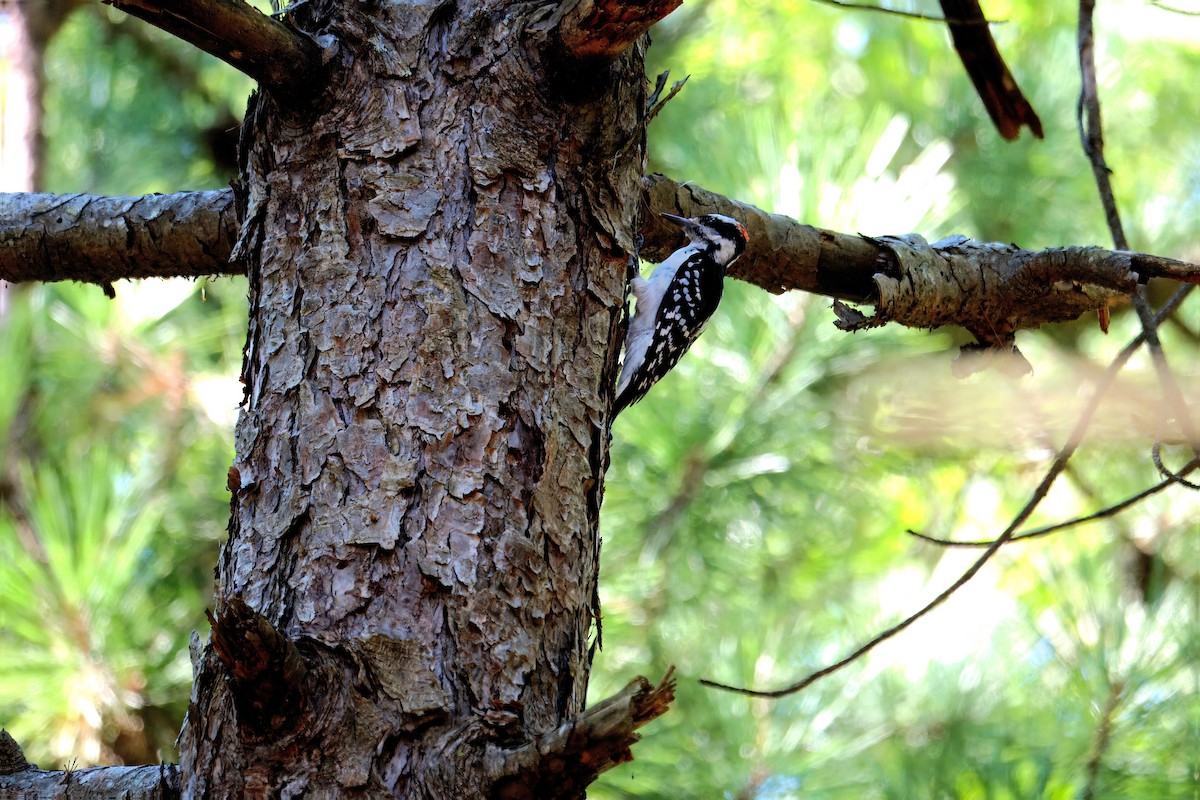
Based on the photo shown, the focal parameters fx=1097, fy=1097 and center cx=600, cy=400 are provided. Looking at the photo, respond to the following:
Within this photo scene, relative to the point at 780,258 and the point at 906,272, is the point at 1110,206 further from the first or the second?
the point at 780,258

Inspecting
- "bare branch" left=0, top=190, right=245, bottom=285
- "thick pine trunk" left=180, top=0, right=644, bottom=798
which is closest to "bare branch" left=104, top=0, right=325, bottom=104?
"thick pine trunk" left=180, top=0, right=644, bottom=798

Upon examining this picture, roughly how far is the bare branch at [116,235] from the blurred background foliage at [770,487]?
0.84m

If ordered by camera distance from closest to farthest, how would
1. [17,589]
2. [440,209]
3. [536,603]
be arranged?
[536,603] → [440,209] → [17,589]

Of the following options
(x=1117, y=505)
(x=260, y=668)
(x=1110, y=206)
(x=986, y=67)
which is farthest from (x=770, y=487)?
(x=260, y=668)

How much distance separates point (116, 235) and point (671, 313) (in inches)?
61.1

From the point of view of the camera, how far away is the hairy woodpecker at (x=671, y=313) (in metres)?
3.10

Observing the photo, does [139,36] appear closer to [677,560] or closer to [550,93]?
[677,560]

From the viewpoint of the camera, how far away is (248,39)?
1.53 meters

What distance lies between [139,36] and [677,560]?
2829 millimetres

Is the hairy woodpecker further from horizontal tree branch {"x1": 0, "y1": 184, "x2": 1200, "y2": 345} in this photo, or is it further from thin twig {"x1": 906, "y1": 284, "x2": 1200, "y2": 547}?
thin twig {"x1": 906, "y1": 284, "x2": 1200, "y2": 547}

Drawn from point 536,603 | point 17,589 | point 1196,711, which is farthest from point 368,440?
point 1196,711

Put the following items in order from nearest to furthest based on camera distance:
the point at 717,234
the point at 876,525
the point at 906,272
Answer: the point at 906,272 → the point at 717,234 → the point at 876,525

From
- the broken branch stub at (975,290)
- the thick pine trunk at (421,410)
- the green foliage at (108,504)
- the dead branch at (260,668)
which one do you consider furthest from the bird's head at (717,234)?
the green foliage at (108,504)

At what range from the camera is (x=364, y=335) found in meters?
1.54
